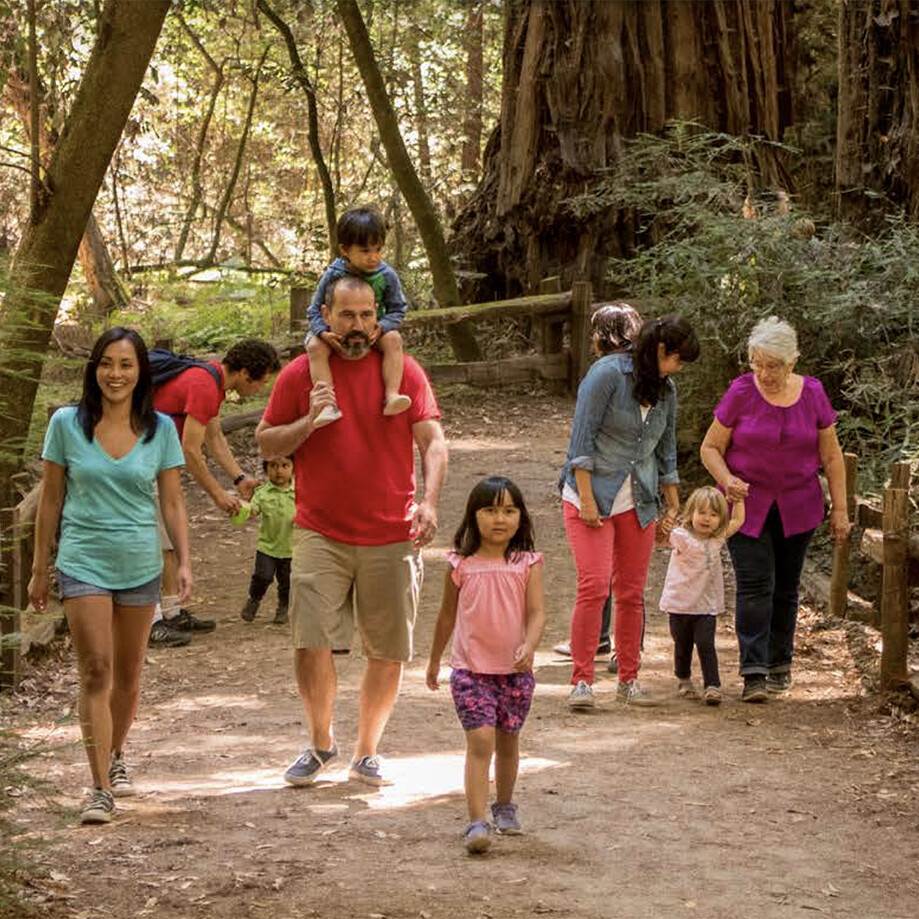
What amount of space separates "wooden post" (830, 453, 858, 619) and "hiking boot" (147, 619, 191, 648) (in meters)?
4.12

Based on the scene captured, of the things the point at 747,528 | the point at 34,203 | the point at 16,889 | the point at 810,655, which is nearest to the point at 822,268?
the point at 810,655

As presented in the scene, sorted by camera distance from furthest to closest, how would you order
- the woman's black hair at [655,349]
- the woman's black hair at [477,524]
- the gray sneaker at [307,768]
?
the woman's black hair at [655,349]
the gray sneaker at [307,768]
the woman's black hair at [477,524]

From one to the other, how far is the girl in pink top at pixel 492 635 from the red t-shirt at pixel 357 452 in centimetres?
46

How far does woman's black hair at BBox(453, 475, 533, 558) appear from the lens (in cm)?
598

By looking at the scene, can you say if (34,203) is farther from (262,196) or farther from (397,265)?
(262,196)

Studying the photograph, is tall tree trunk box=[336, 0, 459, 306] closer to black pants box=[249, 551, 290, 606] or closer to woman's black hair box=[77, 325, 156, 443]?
black pants box=[249, 551, 290, 606]

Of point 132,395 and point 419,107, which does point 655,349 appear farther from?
point 419,107

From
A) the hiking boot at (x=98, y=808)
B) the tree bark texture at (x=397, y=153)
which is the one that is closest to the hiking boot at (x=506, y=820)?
the hiking boot at (x=98, y=808)

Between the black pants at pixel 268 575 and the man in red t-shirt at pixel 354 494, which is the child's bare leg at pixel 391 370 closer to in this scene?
the man in red t-shirt at pixel 354 494

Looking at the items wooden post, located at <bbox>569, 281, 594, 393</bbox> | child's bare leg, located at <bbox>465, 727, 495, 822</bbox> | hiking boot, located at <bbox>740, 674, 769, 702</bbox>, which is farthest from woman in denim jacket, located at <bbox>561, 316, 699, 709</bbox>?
wooden post, located at <bbox>569, 281, 594, 393</bbox>

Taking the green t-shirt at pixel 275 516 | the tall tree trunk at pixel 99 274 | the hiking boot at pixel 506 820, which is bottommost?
the hiking boot at pixel 506 820

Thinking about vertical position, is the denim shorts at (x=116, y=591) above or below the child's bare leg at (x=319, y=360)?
below

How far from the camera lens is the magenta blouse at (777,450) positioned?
834 cm

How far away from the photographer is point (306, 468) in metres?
6.48
